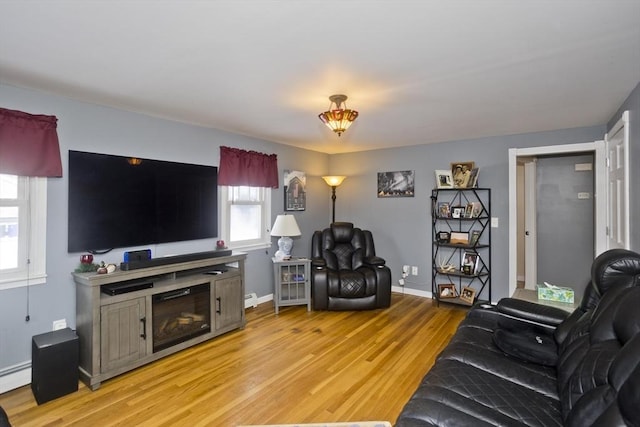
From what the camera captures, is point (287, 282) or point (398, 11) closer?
point (398, 11)

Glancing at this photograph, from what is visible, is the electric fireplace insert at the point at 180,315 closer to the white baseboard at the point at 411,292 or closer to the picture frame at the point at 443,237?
the white baseboard at the point at 411,292

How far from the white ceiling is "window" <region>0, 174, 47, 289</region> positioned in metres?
0.65

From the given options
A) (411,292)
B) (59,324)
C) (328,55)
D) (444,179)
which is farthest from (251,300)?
(328,55)

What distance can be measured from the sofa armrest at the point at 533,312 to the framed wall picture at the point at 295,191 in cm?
324

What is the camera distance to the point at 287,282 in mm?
4301

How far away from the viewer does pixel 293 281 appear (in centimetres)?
433

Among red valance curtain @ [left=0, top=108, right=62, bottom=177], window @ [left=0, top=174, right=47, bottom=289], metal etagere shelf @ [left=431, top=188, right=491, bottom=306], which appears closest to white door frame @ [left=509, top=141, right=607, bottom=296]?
metal etagere shelf @ [left=431, top=188, right=491, bottom=306]

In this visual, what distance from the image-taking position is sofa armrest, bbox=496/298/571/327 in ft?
7.25

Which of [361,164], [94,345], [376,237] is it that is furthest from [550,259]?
[94,345]

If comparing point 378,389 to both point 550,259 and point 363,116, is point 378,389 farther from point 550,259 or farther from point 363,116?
point 550,259

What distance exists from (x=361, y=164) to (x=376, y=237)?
1.28 m

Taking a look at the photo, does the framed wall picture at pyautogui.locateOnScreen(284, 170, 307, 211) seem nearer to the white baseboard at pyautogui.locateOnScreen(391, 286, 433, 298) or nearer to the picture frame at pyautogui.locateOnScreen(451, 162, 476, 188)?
the white baseboard at pyautogui.locateOnScreen(391, 286, 433, 298)

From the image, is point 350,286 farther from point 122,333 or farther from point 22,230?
point 22,230

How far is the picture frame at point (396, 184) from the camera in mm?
5062
